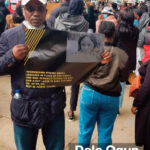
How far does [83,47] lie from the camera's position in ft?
5.72

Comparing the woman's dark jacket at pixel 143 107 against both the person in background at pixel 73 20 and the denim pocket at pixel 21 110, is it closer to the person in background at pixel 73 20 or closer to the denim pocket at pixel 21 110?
the denim pocket at pixel 21 110

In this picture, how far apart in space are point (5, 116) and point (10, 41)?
8.02ft

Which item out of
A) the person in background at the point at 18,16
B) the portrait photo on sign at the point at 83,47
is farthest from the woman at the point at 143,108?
the person in background at the point at 18,16

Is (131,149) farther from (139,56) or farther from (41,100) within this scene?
(139,56)

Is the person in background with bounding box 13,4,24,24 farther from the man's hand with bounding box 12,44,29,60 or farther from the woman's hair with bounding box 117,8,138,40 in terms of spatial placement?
the man's hand with bounding box 12,44,29,60

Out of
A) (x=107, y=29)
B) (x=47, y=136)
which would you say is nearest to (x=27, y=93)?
(x=47, y=136)

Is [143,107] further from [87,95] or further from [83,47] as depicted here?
[83,47]

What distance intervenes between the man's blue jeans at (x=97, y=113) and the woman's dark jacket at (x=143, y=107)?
0.81 ft

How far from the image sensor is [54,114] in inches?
75.7

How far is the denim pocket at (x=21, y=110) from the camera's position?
71.8 inches

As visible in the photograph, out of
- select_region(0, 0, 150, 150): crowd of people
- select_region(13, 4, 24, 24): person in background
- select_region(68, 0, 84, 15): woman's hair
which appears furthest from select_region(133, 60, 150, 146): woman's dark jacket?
select_region(13, 4, 24, 24): person in background

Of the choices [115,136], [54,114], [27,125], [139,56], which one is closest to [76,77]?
[54,114]

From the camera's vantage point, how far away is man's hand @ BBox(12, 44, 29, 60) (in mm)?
1608

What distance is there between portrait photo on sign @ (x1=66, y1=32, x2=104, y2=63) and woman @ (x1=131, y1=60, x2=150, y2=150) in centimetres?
73
